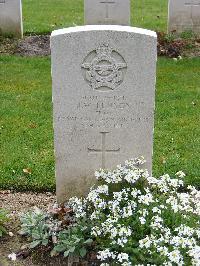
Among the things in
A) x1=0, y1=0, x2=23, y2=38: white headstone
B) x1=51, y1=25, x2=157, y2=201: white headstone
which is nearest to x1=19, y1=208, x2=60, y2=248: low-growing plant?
x1=51, y1=25, x2=157, y2=201: white headstone

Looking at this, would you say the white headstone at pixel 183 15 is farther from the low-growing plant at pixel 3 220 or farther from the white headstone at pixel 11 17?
the low-growing plant at pixel 3 220

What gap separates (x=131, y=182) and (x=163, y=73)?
490 centimetres

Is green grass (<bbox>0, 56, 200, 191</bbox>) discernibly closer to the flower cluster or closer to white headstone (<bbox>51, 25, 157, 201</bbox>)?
white headstone (<bbox>51, 25, 157, 201</bbox>)

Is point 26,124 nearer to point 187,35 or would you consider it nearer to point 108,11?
point 108,11

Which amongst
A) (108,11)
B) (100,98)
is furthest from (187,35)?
(100,98)

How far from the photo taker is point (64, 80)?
4.51 metres

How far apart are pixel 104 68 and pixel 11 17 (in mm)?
7026

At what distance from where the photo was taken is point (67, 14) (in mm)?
14219

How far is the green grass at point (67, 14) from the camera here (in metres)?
12.6

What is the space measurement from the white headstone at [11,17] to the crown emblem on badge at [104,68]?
6937mm

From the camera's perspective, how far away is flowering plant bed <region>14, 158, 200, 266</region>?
3824 mm

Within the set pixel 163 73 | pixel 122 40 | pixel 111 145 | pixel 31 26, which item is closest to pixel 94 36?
pixel 122 40

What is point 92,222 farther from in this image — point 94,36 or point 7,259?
point 94,36

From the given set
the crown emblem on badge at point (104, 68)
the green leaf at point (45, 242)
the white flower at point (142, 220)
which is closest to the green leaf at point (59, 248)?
the green leaf at point (45, 242)
